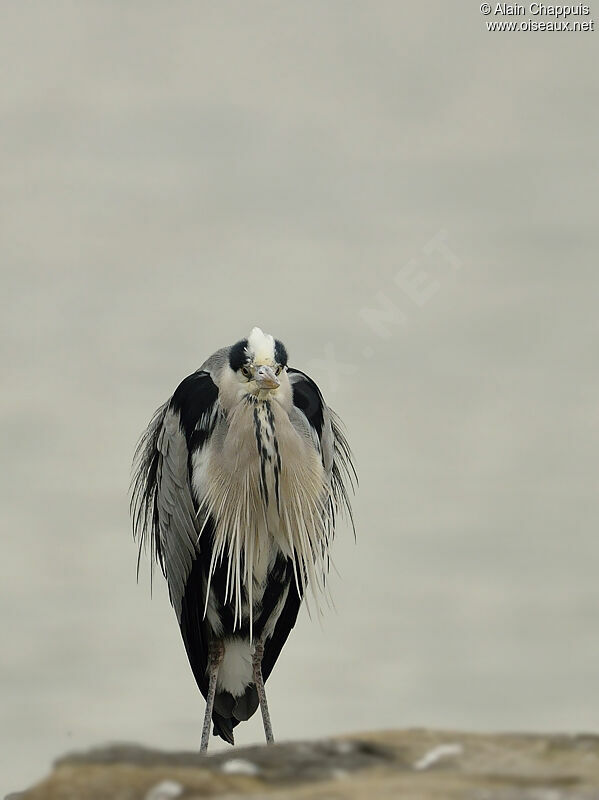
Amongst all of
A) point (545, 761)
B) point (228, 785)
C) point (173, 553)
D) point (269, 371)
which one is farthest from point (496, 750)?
point (173, 553)

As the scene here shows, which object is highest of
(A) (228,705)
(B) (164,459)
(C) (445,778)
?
(B) (164,459)

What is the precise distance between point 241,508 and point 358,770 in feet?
10.2

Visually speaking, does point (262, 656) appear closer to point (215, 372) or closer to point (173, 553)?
point (173, 553)

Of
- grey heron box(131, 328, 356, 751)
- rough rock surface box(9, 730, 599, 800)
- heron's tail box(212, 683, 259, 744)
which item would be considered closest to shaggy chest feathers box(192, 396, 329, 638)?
grey heron box(131, 328, 356, 751)

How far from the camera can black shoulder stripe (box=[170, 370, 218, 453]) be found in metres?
6.79

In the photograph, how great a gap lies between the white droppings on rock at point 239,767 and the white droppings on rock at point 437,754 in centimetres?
47

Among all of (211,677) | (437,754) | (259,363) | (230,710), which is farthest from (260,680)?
(437,754)

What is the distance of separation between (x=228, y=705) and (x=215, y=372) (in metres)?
1.99

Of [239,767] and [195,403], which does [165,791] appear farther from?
[195,403]

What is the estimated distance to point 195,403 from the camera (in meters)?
6.85

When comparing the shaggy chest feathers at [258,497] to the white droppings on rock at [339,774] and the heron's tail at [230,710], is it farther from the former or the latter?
the white droppings on rock at [339,774]

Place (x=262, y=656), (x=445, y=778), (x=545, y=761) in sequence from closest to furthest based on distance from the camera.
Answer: (x=445, y=778), (x=545, y=761), (x=262, y=656)

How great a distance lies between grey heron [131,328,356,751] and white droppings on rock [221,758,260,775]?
8.77 ft

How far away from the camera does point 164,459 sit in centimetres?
710
